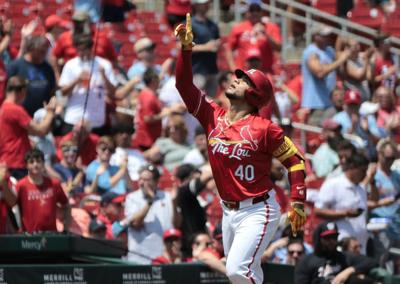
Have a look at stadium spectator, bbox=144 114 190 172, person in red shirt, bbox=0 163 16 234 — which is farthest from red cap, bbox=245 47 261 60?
person in red shirt, bbox=0 163 16 234

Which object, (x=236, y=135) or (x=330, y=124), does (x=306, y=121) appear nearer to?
(x=330, y=124)

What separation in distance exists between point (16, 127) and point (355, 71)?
5.32 metres

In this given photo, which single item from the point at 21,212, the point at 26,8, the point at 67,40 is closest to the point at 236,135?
the point at 21,212

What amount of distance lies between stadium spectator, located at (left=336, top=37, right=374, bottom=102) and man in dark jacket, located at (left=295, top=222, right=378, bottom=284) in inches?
207

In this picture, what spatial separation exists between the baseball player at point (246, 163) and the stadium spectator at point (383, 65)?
7.45m

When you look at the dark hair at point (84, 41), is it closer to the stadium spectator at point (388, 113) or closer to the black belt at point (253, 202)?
the stadium spectator at point (388, 113)

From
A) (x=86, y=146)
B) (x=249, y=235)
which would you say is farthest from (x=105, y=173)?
(x=249, y=235)

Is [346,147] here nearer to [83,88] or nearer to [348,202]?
[348,202]

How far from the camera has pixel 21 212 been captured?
40.8 feet

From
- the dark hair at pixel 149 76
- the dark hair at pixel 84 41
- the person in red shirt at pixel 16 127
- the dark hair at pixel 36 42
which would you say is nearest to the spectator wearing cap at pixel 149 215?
the person in red shirt at pixel 16 127

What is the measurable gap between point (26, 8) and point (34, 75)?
3.89 meters

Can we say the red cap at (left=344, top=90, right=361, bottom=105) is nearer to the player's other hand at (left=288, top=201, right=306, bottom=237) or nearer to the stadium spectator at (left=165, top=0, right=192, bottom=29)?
the stadium spectator at (left=165, top=0, right=192, bottom=29)

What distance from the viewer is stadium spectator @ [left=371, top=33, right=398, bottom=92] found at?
1759 cm

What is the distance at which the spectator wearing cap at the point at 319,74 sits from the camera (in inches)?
669
